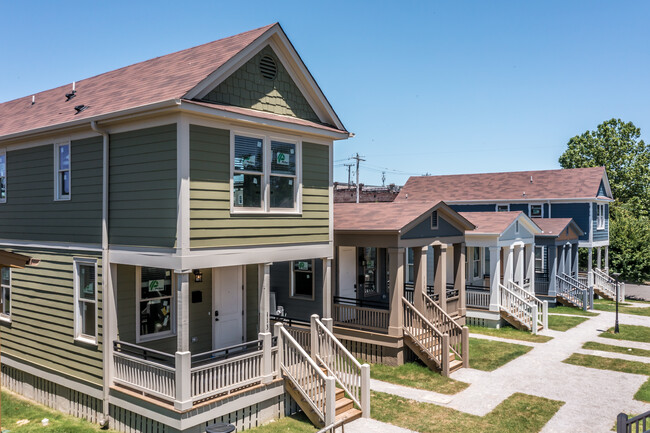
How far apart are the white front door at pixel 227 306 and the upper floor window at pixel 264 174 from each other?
8.32 feet

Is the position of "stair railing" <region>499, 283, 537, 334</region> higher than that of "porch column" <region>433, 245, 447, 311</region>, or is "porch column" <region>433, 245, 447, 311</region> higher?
"porch column" <region>433, 245, 447, 311</region>

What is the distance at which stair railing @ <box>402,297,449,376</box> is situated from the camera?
14654 mm

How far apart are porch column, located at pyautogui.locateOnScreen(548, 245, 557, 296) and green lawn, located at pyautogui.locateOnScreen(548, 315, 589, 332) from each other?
114 inches

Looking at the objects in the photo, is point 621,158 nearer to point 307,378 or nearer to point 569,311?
point 569,311

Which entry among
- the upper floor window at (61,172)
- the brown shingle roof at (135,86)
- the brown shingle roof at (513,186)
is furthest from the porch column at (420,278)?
the brown shingle roof at (513,186)

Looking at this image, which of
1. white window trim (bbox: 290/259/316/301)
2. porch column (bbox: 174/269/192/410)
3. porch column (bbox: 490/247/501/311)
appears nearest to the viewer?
porch column (bbox: 174/269/192/410)

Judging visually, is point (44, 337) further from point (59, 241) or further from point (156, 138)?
point (156, 138)

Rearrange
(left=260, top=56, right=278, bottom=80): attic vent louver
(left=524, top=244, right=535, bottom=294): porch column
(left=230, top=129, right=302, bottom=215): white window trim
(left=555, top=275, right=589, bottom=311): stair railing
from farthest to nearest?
1. (left=555, top=275, right=589, bottom=311): stair railing
2. (left=524, top=244, right=535, bottom=294): porch column
3. (left=260, top=56, right=278, bottom=80): attic vent louver
4. (left=230, top=129, right=302, bottom=215): white window trim

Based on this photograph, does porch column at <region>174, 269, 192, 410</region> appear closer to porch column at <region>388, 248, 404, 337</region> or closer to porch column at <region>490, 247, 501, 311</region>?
porch column at <region>388, 248, 404, 337</region>

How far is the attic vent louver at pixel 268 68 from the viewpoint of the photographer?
1175 centimetres


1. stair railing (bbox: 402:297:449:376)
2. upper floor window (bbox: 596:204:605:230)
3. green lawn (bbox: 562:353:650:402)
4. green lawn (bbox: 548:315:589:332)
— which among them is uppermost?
upper floor window (bbox: 596:204:605:230)

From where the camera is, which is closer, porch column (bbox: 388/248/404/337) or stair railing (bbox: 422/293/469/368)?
porch column (bbox: 388/248/404/337)

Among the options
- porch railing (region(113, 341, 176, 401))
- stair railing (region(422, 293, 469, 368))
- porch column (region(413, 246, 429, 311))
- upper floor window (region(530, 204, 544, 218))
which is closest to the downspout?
porch railing (region(113, 341, 176, 401))

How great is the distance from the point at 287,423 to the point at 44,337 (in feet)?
21.0
